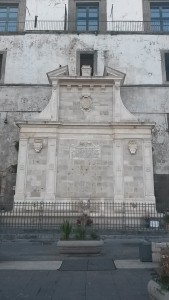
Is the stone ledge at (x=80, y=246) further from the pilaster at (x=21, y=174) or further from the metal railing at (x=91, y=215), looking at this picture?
the pilaster at (x=21, y=174)

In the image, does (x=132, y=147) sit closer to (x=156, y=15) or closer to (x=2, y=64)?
(x=2, y=64)

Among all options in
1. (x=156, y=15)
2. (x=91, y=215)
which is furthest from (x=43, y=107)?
(x=156, y=15)

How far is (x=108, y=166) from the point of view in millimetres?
18656

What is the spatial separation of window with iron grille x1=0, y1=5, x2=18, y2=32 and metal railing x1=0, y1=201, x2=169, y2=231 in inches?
698

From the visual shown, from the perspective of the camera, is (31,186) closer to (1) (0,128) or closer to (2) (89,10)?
(1) (0,128)

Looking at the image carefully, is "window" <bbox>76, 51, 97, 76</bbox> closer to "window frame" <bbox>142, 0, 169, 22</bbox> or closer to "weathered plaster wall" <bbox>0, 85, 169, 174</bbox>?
"weathered plaster wall" <bbox>0, 85, 169, 174</bbox>

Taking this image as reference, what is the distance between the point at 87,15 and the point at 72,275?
25.8 m

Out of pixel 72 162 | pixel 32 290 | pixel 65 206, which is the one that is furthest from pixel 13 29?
pixel 32 290

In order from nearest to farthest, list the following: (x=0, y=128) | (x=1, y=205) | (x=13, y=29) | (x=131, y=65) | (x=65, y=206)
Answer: (x=65, y=206) → (x=1, y=205) → (x=0, y=128) → (x=131, y=65) → (x=13, y=29)

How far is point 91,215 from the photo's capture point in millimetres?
16594

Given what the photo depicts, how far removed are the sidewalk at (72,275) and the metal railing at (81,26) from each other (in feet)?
68.5

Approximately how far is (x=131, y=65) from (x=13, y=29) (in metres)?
10.7

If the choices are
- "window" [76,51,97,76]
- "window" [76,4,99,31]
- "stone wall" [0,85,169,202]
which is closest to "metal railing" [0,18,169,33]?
"window" [76,4,99,31]

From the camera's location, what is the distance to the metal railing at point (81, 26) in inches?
1092
